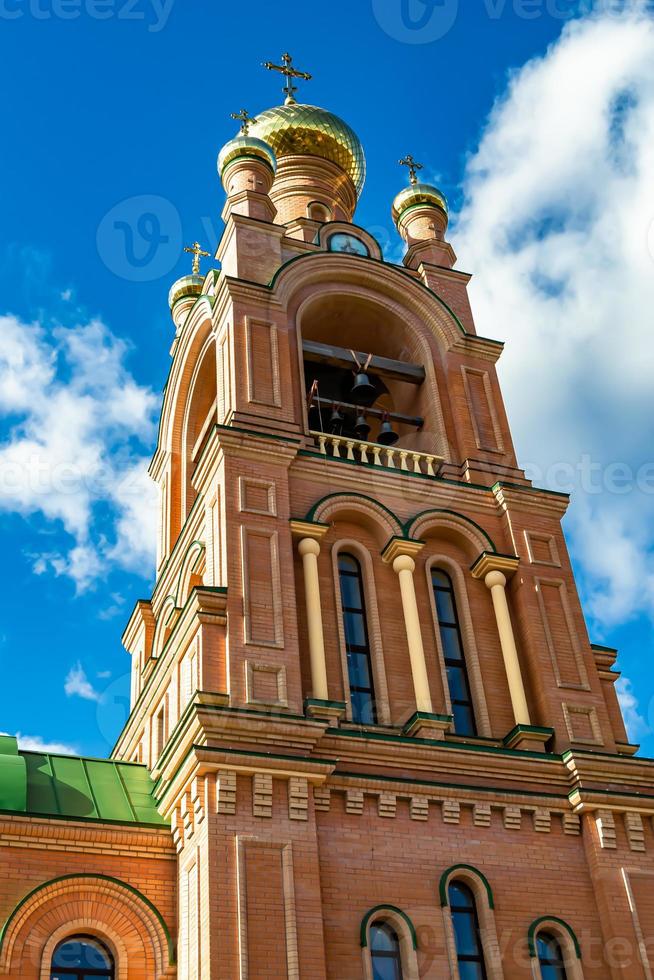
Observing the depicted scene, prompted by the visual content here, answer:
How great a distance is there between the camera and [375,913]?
38.9ft

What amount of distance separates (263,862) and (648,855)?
4533 millimetres

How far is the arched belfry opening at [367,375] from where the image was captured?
17.7 m

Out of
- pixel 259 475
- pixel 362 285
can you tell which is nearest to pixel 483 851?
pixel 259 475

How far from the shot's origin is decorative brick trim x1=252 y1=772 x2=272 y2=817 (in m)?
11.9

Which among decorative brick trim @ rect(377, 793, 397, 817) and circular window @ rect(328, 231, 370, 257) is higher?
circular window @ rect(328, 231, 370, 257)

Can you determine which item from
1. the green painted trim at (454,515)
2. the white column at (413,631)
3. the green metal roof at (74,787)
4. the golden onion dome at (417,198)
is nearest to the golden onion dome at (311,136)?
the golden onion dome at (417,198)

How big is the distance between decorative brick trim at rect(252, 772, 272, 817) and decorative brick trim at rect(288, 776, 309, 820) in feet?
0.74

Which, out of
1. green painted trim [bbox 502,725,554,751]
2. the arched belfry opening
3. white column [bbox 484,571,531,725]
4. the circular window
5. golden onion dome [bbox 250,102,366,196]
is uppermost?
golden onion dome [bbox 250,102,366,196]

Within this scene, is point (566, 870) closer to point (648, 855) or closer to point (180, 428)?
point (648, 855)

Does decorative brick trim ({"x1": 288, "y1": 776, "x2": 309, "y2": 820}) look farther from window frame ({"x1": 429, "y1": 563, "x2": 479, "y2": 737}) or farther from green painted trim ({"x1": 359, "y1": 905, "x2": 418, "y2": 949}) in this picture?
window frame ({"x1": 429, "y1": 563, "x2": 479, "y2": 737})

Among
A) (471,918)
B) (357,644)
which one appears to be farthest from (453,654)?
(471,918)

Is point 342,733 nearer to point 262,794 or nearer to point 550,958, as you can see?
point 262,794

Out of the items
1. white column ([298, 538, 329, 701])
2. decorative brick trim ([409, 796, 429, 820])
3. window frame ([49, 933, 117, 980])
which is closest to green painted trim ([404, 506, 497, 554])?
white column ([298, 538, 329, 701])

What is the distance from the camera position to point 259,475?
15.0 meters
